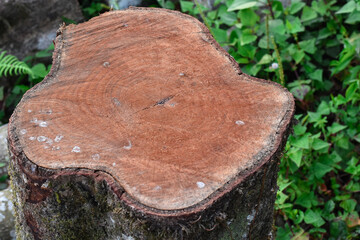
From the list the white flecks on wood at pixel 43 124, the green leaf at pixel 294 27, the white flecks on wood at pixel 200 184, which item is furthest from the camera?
the green leaf at pixel 294 27

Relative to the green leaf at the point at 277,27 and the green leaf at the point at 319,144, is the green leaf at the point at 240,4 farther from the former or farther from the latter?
the green leaf at the point at 319,144

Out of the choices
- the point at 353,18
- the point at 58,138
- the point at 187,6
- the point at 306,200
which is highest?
the point at 58,138

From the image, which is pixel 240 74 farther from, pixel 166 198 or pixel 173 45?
pixel 166 198

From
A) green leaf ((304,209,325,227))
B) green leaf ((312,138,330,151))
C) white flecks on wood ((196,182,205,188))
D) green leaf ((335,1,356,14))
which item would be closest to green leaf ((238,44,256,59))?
green leaf ((335,1,356,14))

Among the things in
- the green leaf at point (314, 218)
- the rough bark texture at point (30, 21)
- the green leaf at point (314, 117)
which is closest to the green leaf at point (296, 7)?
the green leaf at point (314, 117)

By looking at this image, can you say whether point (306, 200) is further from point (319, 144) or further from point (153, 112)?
point (153, 112)

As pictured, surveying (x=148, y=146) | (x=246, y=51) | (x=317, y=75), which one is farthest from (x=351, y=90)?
(x=148, y=146)

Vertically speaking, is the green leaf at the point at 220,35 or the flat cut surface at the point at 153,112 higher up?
the flat cut surface at the point at 153,112
